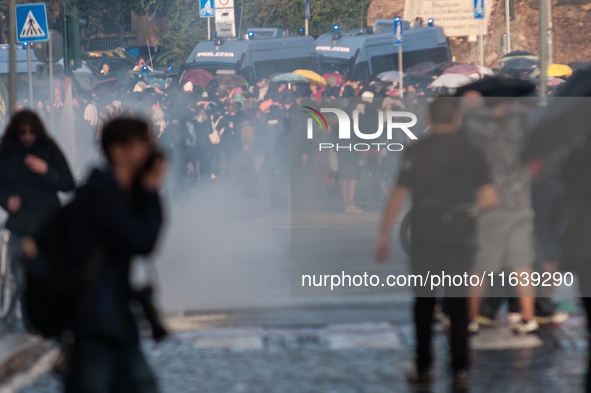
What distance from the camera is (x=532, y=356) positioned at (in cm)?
584

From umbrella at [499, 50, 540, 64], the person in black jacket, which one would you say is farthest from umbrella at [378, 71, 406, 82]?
the person in black jacket

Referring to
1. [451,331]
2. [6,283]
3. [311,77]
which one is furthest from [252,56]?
[451,331]

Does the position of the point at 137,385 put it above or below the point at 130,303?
below

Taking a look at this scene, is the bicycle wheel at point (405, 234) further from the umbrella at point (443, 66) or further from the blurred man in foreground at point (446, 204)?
the umbrella at point (443, 66)

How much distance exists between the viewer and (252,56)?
30.5 metres

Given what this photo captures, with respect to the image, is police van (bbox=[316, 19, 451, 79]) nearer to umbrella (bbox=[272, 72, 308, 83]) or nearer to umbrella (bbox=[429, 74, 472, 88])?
umbrella (bbox=[272, 72, 308, 83])

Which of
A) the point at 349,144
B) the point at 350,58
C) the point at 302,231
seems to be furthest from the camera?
the point at 350,58

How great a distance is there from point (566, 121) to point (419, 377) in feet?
5.41

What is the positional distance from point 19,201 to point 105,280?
10.5 ft

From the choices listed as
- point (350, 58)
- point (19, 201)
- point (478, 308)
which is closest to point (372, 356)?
point (478, 308)

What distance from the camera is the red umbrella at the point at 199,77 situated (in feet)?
96.3

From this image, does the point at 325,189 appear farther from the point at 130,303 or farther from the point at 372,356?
the point at 130,303

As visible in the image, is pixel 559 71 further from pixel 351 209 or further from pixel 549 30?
pixel 351 209

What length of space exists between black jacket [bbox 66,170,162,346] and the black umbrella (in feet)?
7.34
